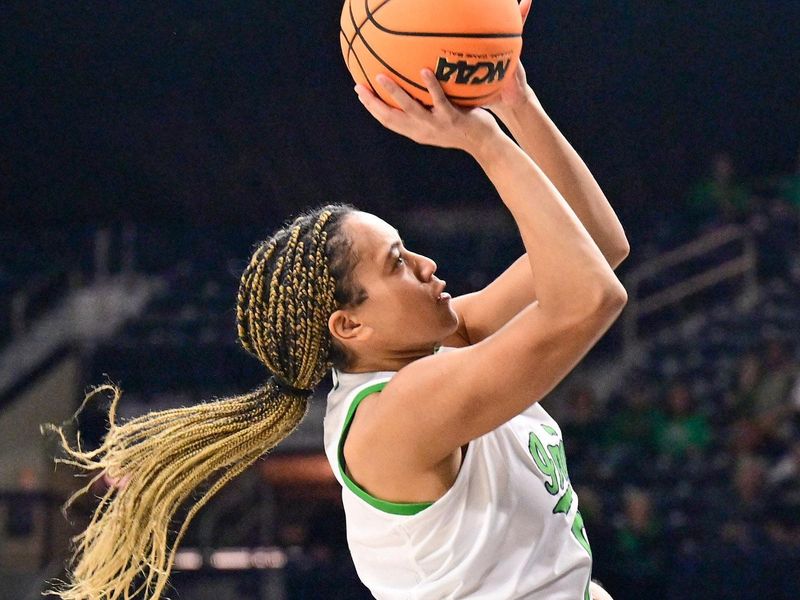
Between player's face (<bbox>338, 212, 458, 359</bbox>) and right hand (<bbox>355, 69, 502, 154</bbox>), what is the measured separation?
19 centimetres

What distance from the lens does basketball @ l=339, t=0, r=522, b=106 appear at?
5.12ft

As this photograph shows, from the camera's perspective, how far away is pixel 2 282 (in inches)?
279

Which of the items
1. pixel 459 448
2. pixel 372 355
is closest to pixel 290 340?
pixel 372 355

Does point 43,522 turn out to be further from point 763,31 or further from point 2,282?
point 763,31

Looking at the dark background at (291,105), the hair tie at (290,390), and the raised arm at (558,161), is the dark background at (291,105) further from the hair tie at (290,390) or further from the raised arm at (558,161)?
the hair tie at (290,390)

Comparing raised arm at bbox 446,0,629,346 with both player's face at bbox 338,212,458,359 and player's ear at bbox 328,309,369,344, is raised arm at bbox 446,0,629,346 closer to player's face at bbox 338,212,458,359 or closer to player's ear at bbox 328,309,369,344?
player's face at bbox 338,212,458,359

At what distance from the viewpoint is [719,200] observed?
7.45m

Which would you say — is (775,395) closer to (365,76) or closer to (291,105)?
(291,105)

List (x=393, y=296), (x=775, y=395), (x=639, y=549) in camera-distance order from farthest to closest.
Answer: (x=775, y=395) < (x=639, y=549) < (x=393, y=296)

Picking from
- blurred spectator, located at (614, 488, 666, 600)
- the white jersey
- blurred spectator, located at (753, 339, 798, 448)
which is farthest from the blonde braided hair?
blurred spectator, located at (753, 339, 798, 448)

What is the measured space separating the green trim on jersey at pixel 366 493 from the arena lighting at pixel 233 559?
3279 millimetres

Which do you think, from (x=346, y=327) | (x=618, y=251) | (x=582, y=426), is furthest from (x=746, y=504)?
(x=346, y=327)

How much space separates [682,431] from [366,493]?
4725mm

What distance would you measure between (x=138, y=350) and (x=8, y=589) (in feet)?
5.85
